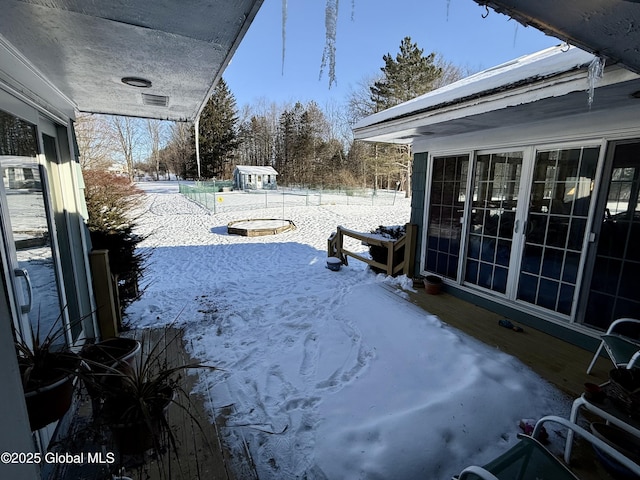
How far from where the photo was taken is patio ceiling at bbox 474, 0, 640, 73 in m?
1.07

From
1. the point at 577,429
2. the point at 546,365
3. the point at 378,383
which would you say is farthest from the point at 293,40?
the point at 546,365

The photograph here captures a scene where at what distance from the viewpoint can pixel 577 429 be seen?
4.39ft

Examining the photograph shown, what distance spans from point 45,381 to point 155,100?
228 centimetres

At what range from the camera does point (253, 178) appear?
2412 centimetres

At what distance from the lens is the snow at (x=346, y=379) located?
179 centimetres

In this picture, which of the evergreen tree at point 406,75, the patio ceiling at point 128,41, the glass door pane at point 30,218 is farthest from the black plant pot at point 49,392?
the evergreen tree at point 406,75

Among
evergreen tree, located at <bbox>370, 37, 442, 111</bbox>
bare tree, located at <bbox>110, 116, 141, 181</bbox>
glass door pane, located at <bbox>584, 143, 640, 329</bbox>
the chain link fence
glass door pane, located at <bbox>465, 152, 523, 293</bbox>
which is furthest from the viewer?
bare tree, located at <bbox>110, 116, 141, 181</bbox>

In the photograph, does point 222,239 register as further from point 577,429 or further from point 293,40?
point 577,429

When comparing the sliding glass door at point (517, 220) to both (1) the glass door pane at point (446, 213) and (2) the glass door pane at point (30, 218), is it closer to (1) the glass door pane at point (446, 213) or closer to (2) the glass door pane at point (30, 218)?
(1) the glass door pane at point (446, 213)

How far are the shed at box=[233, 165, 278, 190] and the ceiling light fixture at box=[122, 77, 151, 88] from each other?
22151mm

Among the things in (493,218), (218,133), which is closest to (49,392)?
(493,218)

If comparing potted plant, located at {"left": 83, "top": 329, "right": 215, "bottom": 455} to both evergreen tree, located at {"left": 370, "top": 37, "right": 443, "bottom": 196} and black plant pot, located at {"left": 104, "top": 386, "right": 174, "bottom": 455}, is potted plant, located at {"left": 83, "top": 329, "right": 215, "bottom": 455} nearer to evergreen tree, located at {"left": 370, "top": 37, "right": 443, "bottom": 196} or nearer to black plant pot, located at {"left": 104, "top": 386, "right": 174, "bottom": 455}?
black plant pot, located at {"left": 104, "top": 386, "right": 174, "bottom": 455}

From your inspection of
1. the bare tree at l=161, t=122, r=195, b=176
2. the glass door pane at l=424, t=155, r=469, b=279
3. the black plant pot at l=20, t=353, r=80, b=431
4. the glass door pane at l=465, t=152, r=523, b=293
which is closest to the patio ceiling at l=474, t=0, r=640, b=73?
the black plant pot at l=20, t=353, r=80, b=431

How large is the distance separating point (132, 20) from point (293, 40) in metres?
0.70
